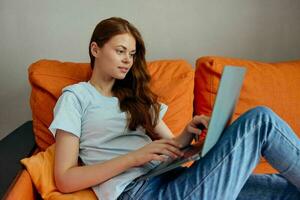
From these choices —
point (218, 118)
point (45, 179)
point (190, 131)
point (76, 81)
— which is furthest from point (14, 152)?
point (218, 118)

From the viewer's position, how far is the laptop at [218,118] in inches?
33.1

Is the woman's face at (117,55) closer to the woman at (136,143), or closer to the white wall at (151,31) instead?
the woman at (136,143)

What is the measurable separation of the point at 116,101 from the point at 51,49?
0.61 m

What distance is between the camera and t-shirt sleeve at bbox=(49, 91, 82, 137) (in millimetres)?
1072

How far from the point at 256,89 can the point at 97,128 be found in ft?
2.26

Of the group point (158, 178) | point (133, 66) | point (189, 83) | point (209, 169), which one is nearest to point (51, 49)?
point (133, 66)

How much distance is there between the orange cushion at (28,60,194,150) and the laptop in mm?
419

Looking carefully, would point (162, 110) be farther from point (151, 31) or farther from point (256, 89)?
point (151, 31)

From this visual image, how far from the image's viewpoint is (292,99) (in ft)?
4.95

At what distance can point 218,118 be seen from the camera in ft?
2.92

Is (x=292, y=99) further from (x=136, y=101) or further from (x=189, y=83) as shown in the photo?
(x=136, y=101)

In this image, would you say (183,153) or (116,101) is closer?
(183,153)

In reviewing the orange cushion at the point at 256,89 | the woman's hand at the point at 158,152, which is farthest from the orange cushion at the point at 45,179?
the orange cushion at the point at 256,89

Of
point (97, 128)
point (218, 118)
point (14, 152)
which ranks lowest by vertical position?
point (14, 152)
